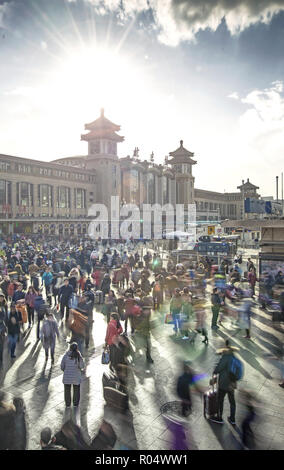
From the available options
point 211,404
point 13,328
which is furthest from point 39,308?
point 211,404

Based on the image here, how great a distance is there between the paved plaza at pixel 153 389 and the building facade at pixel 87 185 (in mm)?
38960

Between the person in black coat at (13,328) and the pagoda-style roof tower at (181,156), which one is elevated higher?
the pagoda-style roof tower at (181,156)

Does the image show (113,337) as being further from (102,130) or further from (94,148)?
(94,148)

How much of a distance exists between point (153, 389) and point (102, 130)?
7120 cm

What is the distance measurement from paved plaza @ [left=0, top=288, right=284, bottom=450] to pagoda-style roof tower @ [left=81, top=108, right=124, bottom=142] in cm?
6728

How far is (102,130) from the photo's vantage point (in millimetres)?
72312

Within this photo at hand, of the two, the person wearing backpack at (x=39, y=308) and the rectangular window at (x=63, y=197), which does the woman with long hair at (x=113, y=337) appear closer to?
the person wearing backpack at (x=39, y=308)

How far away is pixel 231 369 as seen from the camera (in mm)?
5531

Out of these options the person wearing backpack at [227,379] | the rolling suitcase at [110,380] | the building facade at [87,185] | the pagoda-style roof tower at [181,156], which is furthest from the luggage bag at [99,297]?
the pagoda-style roof tower at [181,156]

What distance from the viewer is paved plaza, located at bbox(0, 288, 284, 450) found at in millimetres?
5164

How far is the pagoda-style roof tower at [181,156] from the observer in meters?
88.9

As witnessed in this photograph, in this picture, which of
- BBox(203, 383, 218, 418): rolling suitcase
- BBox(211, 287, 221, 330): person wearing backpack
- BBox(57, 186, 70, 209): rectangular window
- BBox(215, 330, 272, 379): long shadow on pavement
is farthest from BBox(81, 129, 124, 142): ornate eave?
BBox(203, 383, 218, 418): rolling suitcase

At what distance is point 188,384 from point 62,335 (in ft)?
17.2
